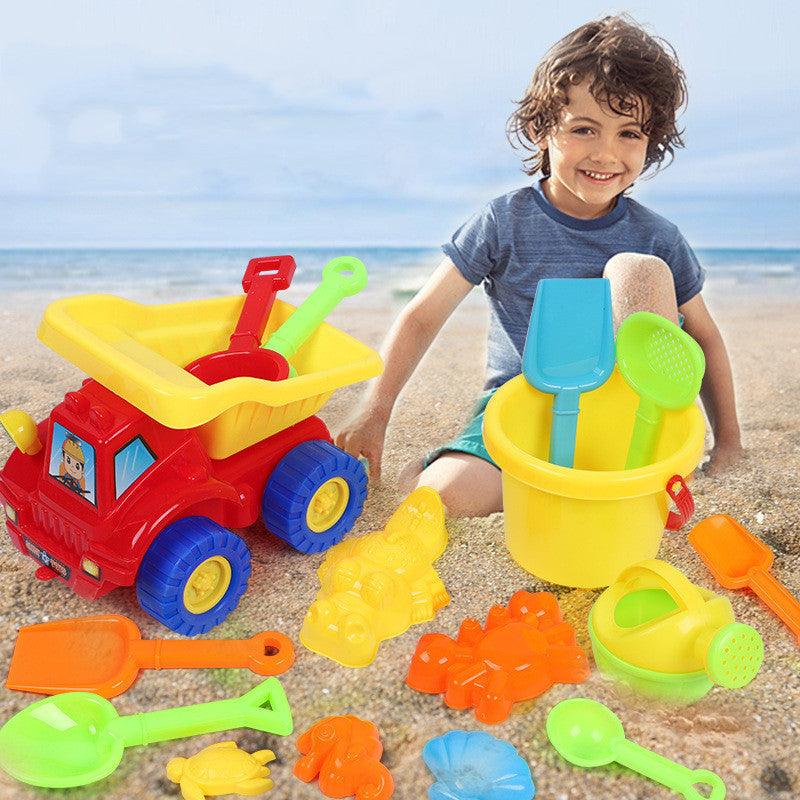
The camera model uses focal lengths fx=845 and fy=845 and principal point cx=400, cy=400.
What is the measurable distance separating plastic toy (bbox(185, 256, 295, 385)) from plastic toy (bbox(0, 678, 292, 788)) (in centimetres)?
38

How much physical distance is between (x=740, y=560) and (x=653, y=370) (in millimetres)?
251

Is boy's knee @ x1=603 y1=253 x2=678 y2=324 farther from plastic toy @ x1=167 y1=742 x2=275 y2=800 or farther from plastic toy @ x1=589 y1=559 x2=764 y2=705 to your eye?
plastic toy @ x1=167 y1=742 x2=275 y2=800

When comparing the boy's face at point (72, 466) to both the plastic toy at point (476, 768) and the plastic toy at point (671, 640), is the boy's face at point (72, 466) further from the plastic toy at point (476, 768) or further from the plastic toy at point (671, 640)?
the plastic toy at point (671, 640)

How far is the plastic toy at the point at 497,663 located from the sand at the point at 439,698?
0.01 metres

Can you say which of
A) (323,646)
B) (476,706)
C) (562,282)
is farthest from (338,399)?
(476,706)

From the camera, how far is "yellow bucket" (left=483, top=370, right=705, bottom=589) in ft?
2.96

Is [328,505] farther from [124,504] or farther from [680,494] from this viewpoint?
[680,494]

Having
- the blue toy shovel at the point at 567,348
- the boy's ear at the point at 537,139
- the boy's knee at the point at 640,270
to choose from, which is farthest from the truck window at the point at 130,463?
the boy's ear at the point at 537,139

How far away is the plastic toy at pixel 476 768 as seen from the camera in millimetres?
719

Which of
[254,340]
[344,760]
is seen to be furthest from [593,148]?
[344,760]

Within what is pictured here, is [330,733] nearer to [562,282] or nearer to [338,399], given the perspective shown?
[562,282]

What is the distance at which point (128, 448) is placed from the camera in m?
0.87

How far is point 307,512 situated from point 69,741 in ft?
1.21

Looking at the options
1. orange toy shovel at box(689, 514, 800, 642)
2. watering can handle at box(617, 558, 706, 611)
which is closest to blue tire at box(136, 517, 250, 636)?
watering can handle at box(617, 558, 706, 611)
